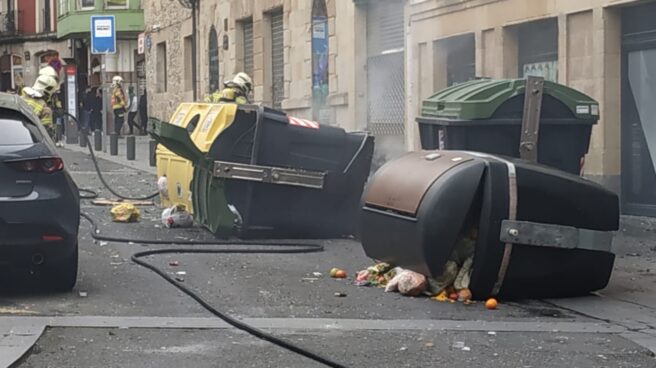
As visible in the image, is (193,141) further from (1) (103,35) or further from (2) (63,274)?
(1) (103,35)

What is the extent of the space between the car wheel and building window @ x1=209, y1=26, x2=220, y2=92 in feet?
74.7

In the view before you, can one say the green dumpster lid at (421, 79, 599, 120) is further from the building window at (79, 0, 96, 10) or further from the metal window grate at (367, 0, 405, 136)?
the building window at (79, 0, 96, 10)

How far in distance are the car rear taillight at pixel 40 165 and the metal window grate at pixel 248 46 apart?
2030 cm

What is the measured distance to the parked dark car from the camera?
7625mm

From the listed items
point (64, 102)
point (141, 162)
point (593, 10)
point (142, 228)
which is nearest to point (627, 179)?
point (593, 10)

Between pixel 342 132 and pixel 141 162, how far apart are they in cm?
1402

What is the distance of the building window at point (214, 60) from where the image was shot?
101 ft

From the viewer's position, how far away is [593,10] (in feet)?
44.4

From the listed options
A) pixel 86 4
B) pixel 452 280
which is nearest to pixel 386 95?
pixel 452 280

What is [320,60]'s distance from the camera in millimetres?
22953

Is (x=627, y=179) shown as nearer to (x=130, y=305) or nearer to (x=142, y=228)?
(x=142, y=228)

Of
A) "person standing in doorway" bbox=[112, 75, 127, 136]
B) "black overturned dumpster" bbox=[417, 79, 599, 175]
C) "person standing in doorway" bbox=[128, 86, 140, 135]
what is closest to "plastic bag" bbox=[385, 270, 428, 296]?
"black overturned dumpster" bbox=[417, 79, 599, 175]

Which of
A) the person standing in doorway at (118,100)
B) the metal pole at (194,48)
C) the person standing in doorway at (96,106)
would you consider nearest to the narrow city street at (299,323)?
the metal pole at (194,48)

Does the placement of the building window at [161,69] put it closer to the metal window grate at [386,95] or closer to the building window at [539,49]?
the metal window grate at [386,95]
